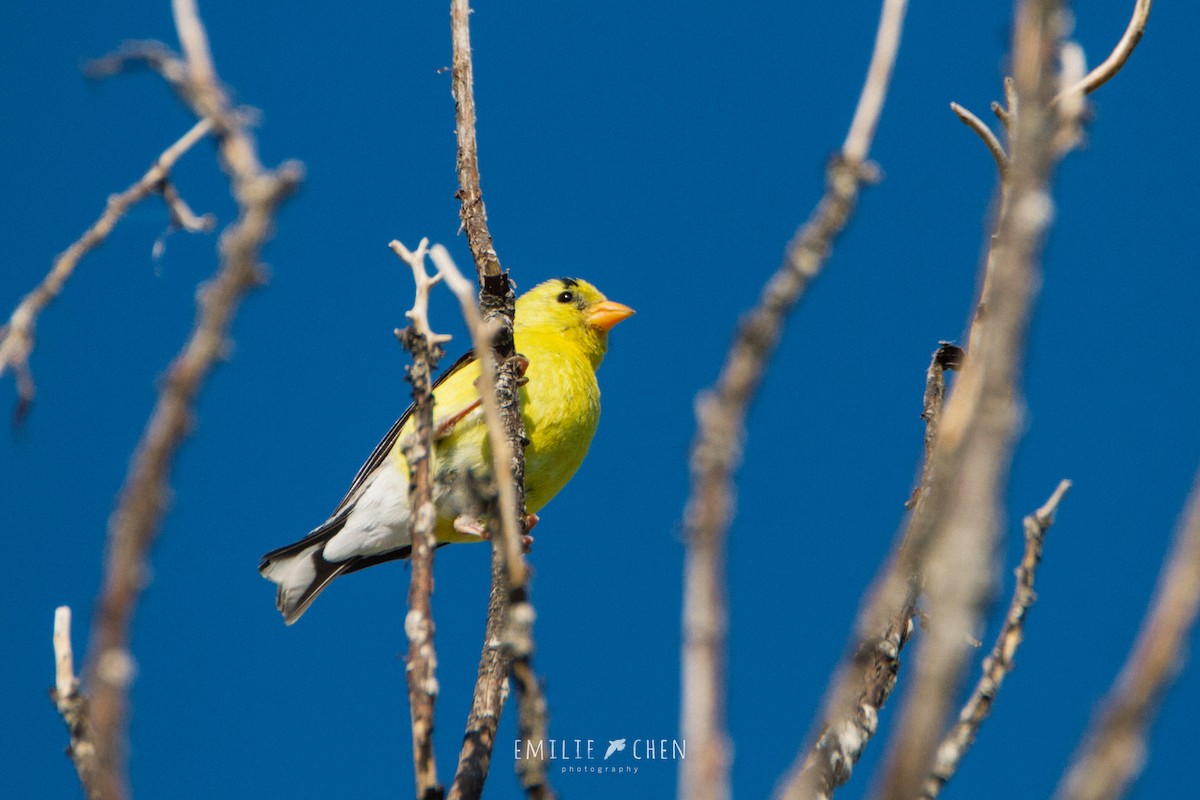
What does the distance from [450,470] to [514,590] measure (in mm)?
3857

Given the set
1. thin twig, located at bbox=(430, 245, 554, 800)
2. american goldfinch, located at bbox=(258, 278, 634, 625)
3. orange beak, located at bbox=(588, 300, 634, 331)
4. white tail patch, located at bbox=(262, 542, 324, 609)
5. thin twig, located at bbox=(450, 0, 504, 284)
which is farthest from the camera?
orange beak, located at bbox=(588, 300, 634, 331)

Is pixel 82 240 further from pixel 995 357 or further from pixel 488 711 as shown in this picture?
pixel 488 711

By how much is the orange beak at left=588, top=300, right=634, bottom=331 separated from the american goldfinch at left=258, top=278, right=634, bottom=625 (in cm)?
55

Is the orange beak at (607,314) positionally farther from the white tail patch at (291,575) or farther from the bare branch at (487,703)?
the bare branch at (487,703)

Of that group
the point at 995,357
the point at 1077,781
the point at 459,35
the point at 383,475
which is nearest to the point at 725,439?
the point at 995,357

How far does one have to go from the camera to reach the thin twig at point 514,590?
139 cm

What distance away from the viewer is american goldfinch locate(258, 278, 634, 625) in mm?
5316

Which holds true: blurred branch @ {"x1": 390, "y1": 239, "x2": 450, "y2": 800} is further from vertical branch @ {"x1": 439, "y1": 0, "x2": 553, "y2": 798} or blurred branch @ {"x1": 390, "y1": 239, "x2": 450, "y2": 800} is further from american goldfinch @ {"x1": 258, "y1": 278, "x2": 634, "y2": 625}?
american goldfinch @ {"x1": 258, "y1": 278, "x2": 634, "y2": 625}

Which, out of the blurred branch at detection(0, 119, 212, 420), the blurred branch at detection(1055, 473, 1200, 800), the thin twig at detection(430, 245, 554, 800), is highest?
the blurred branch at detection(0, 119, 212, 420)

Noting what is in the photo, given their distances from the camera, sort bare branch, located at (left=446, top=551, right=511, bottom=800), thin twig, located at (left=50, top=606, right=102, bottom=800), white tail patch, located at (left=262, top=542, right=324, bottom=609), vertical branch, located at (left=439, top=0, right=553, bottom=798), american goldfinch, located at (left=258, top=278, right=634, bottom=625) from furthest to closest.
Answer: white tail patch, located at (left=262, top=542, right=324, bottom=609), american goldfinch, located at (left=258, top=278, right=634, bottom=625), vertical branch, located at (left=439, top=0, right=553, bottom=798), bare branch, located at (left=446, top=551, right=511, bottom=800), thin twig, located at (left=50, top=606, right=102, bottom=800)

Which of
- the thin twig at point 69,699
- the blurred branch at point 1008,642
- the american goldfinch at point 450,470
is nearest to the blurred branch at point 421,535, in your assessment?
the thin twig at point 69,699

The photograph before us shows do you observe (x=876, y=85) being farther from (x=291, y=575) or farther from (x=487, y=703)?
(x=291, y=575)

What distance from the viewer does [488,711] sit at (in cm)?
275

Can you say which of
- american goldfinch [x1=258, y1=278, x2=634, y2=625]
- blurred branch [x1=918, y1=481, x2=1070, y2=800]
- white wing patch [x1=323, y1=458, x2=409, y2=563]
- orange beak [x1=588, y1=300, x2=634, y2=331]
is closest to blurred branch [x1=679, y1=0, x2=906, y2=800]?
blurred branch [x1=918, y1=481, x2=1070, y2=800]
